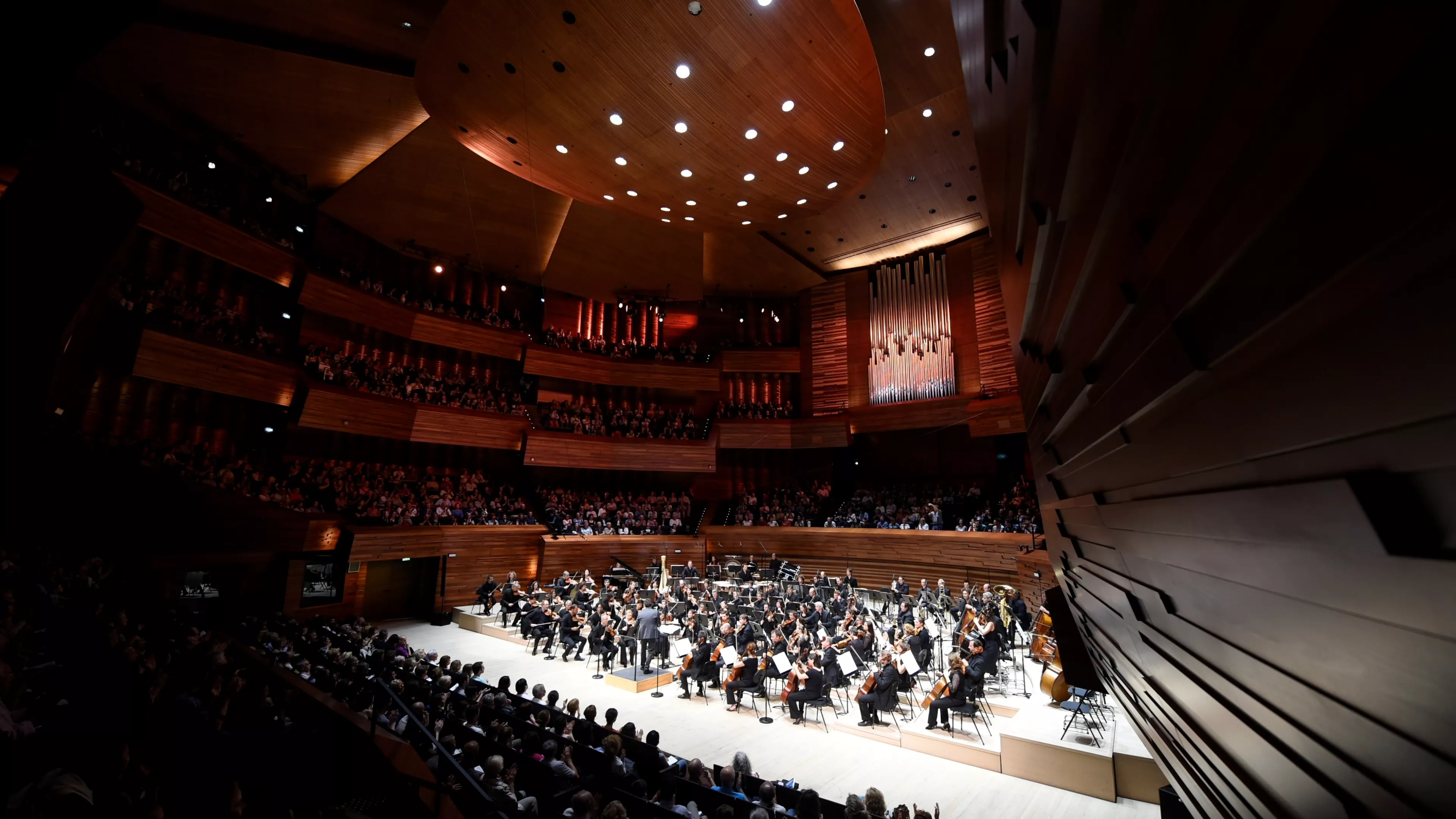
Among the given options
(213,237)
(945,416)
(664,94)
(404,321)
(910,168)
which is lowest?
(945,416)

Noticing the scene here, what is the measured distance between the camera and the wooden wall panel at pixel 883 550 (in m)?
16.0

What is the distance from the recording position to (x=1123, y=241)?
1.27 m

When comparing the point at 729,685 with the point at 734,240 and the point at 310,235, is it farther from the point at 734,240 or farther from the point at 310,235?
the point at 310,235

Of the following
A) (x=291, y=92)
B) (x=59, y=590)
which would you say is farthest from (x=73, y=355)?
(x=291, y=92)

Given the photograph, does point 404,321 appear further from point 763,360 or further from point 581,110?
point 763,360

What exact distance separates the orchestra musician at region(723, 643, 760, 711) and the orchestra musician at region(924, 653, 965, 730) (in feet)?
8.51

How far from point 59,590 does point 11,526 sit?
314 centimetres

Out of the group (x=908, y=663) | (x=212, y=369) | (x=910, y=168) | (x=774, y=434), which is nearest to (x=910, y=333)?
(x=774, y=434)

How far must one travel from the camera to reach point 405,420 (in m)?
18.1

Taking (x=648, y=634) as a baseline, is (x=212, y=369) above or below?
above

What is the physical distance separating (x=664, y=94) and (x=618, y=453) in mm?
12761

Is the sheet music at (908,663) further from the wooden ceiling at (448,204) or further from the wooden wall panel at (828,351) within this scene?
the wooden wall panel at (828,351)

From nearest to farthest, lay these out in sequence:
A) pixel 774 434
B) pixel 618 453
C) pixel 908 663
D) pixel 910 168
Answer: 1. pixel 908 663
2. pixel 910 168
3. pixel 618 453
4. pixel 774 434

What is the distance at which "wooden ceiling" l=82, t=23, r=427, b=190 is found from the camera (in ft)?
41.0
